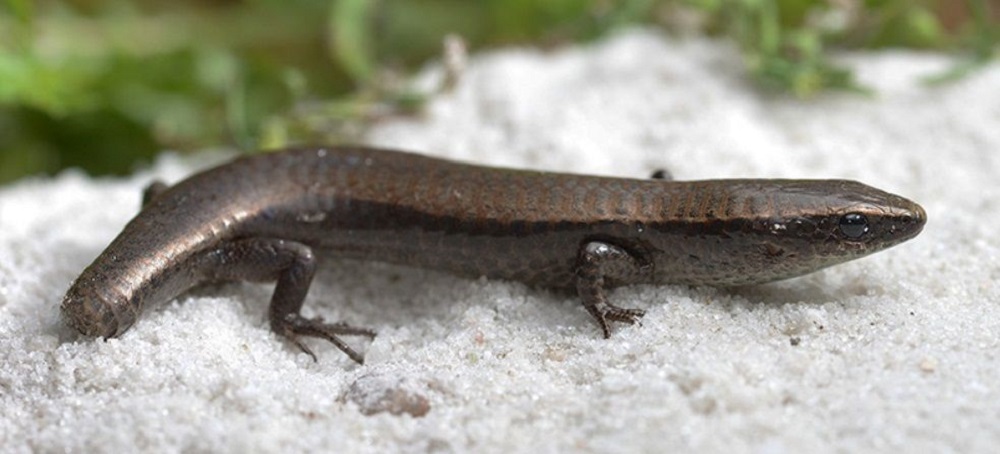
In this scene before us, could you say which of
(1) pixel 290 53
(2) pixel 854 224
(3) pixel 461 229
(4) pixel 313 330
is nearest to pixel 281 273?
(4) pixel 313 330

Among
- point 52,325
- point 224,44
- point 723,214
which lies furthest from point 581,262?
point 224,44

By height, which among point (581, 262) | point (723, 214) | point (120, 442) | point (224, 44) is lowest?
point (120, 442)

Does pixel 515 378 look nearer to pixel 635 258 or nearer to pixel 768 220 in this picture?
pixel 635 258

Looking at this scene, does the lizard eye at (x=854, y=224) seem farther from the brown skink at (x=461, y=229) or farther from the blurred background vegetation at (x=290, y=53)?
the blurred background vegetation at (x=290, y=53)

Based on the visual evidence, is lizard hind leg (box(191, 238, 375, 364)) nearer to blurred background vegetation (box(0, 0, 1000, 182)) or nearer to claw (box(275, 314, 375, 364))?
claw (box(275, 314, 375, 364))

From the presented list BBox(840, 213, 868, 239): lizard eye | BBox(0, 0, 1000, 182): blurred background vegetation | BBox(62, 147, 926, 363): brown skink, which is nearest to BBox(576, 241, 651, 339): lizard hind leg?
BBox(62, 147, 926, 363): brown skink

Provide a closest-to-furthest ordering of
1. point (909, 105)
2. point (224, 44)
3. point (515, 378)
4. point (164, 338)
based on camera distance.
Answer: point (515, 378)
point (164, 338)
point (909, 105)
point (224, 44)

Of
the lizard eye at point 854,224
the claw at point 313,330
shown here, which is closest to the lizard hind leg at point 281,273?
the claw at point 313,330
